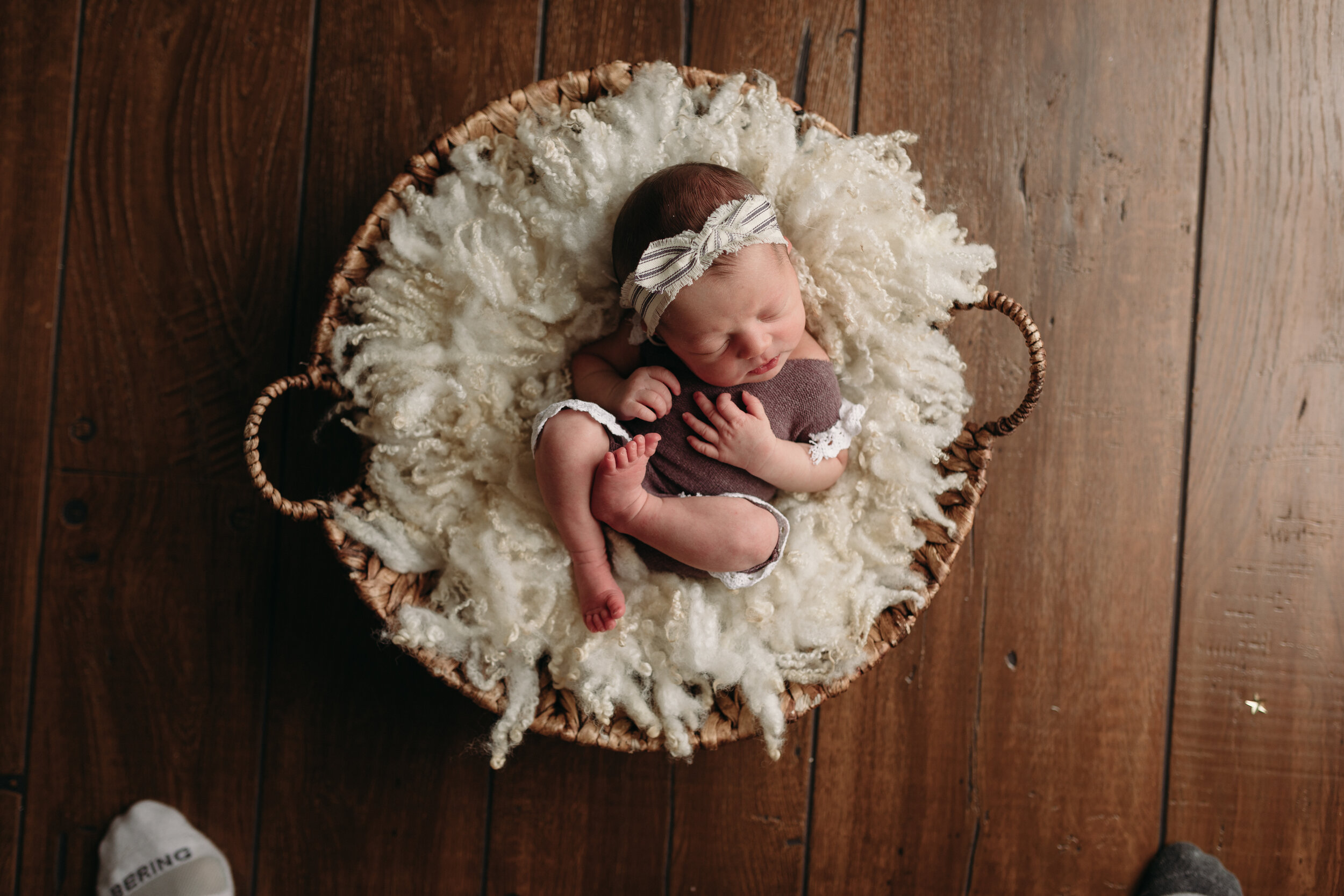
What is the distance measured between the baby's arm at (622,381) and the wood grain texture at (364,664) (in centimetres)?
42

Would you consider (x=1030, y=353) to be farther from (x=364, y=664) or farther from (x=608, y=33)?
(x=364, y=664)

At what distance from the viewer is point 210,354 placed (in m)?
1.21

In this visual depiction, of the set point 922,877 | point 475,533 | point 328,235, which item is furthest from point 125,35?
point 922,877

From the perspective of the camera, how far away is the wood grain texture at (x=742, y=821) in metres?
1.23

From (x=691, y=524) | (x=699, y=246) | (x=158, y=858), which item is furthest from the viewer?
(x=158, y=858)

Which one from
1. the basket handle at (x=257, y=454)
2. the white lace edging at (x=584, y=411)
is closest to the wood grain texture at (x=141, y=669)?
the basket handle at (x=257, y=454)

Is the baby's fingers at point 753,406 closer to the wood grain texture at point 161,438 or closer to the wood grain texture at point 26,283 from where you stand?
the wood grain texture at point 161,438

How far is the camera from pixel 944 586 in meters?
1.24

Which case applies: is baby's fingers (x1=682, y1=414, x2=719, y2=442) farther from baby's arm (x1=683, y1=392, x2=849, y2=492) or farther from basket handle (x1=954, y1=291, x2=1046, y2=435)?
basket handle (x1=954, y1=291, x2=1046, y2=435)

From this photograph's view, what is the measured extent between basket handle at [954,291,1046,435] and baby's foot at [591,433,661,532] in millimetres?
413

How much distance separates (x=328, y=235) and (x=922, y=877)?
1.25 meters

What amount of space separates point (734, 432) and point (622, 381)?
6.3 inches

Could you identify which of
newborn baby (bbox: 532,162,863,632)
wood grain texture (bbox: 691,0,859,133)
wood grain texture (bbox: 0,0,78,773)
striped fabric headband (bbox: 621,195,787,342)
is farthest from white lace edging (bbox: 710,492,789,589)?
wood grain texture (bbox: 0,0,78,773)

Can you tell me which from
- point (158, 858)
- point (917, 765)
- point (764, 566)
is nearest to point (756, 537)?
point (764, 566)
